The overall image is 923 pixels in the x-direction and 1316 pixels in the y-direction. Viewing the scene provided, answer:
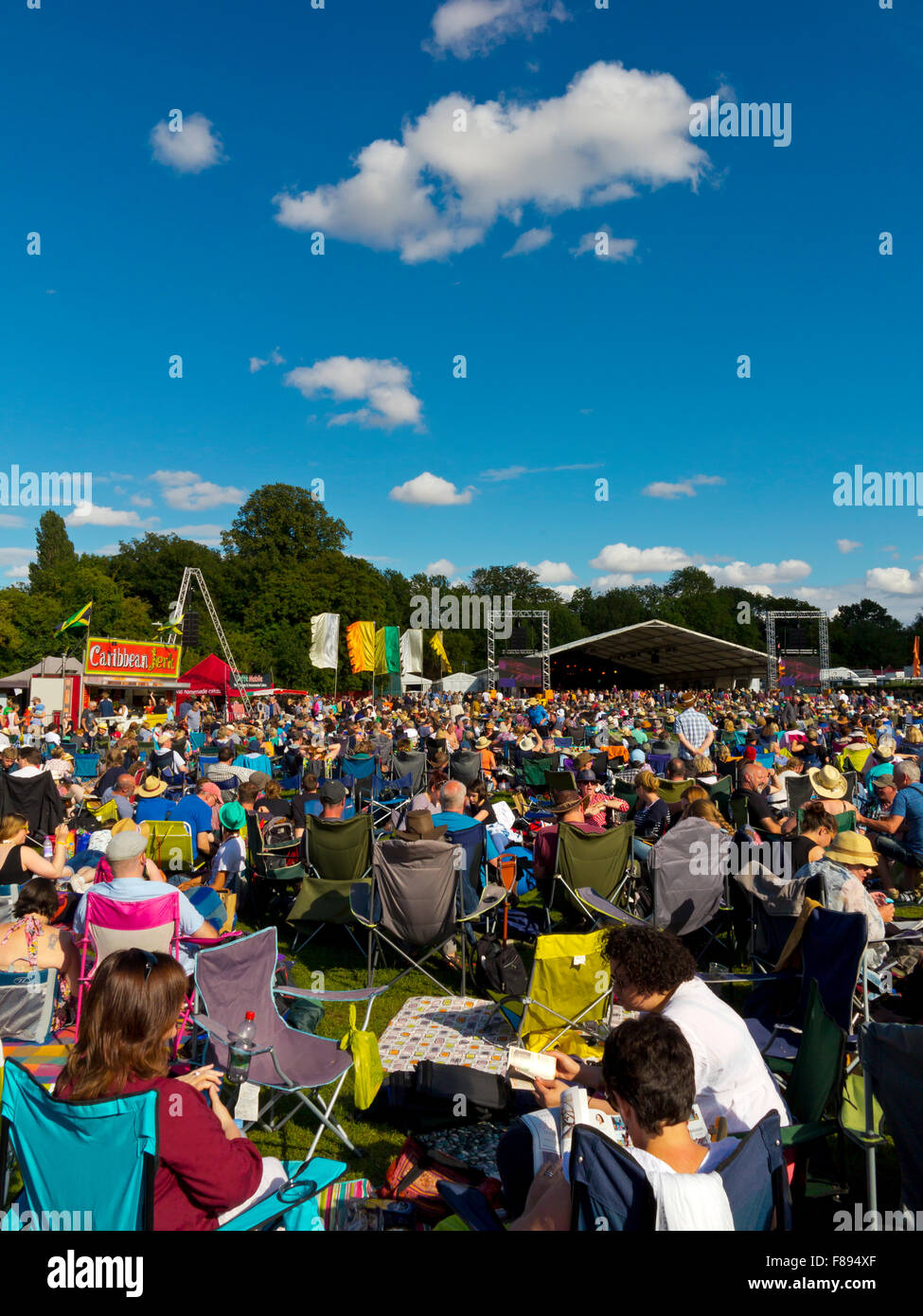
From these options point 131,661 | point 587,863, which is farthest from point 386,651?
point 587,863

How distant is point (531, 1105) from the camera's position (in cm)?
339

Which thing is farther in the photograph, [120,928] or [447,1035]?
[447,1035]

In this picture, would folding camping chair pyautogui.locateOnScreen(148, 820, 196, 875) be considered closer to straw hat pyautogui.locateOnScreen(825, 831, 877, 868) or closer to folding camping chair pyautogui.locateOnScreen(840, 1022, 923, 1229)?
straw hat pyautogui.locateOnScreen(825, 831, 877, 868)

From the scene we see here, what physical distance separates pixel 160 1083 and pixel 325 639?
17.5m

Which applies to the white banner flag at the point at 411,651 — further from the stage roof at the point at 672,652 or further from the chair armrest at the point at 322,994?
the chair armrest at the point at 322,994

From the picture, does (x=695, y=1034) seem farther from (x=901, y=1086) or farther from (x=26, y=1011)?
(x=26, y=1011)

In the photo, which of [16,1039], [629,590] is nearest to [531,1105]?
[16,1039]

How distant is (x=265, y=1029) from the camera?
11.9ft

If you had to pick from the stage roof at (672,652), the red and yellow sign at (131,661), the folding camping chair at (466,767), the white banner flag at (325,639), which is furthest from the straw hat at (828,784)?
the stage roof at (672,652)

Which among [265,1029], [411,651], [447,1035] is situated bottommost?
[447,1035]

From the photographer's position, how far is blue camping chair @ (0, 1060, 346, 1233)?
6.46 ft

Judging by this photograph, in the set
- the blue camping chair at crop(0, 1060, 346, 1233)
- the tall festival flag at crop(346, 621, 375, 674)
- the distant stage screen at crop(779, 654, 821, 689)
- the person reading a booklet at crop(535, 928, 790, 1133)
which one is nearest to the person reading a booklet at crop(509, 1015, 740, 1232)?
the person reading a booklet at crop(535, 928, 790, 1133)

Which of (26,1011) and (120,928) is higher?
(120,928)

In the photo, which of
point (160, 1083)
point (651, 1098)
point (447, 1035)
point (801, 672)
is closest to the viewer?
point (651, 1098)
